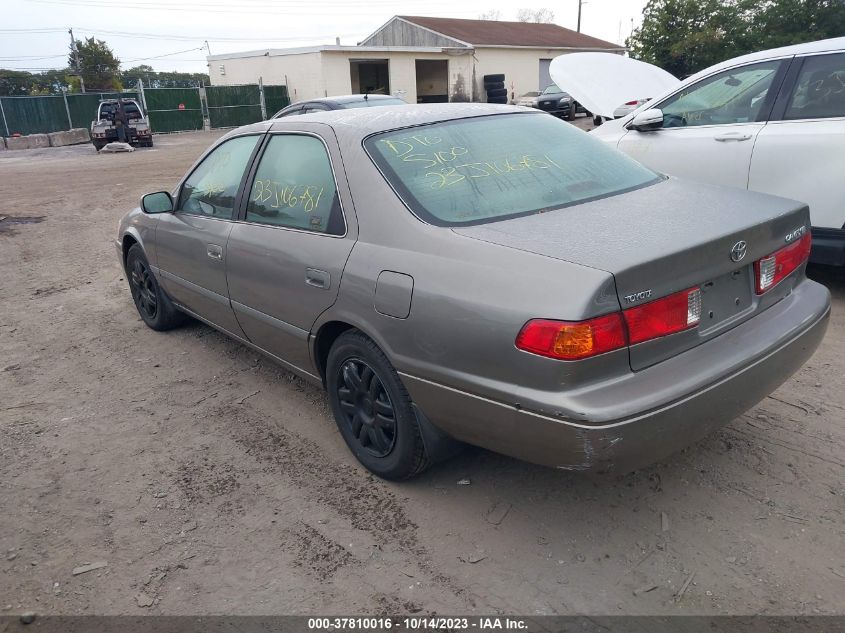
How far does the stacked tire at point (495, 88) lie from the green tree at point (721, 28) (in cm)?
1373

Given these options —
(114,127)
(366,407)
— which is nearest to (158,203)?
(366,407)

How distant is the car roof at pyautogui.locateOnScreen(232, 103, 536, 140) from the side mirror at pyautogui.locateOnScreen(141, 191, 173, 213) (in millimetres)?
1143

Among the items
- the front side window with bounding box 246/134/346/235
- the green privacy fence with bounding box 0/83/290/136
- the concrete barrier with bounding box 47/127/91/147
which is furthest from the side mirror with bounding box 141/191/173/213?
the green privacy fence with bounding box 0/83/290/136

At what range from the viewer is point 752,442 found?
10.7 feet

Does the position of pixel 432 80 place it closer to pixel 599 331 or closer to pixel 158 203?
pixel 158 203

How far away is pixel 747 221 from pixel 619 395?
0.99m

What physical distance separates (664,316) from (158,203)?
3522mm

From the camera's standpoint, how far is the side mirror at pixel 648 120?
17.9 feet

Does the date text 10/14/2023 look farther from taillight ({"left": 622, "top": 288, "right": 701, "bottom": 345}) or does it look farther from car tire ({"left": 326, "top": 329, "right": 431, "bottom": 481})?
taillight ({"left": 622, "top": 288, "right": 701, "bottom": 345})

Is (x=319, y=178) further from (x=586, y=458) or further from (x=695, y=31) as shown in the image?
(x=695, y=31)

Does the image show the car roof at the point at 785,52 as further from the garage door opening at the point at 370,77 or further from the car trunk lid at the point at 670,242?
the garage door opening at the point at 370,77

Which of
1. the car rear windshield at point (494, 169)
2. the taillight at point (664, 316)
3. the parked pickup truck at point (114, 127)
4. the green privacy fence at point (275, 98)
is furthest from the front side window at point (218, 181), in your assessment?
the green privacy fence at point (275, 98)

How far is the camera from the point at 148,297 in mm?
5305

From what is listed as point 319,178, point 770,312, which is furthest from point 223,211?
point 770,312
